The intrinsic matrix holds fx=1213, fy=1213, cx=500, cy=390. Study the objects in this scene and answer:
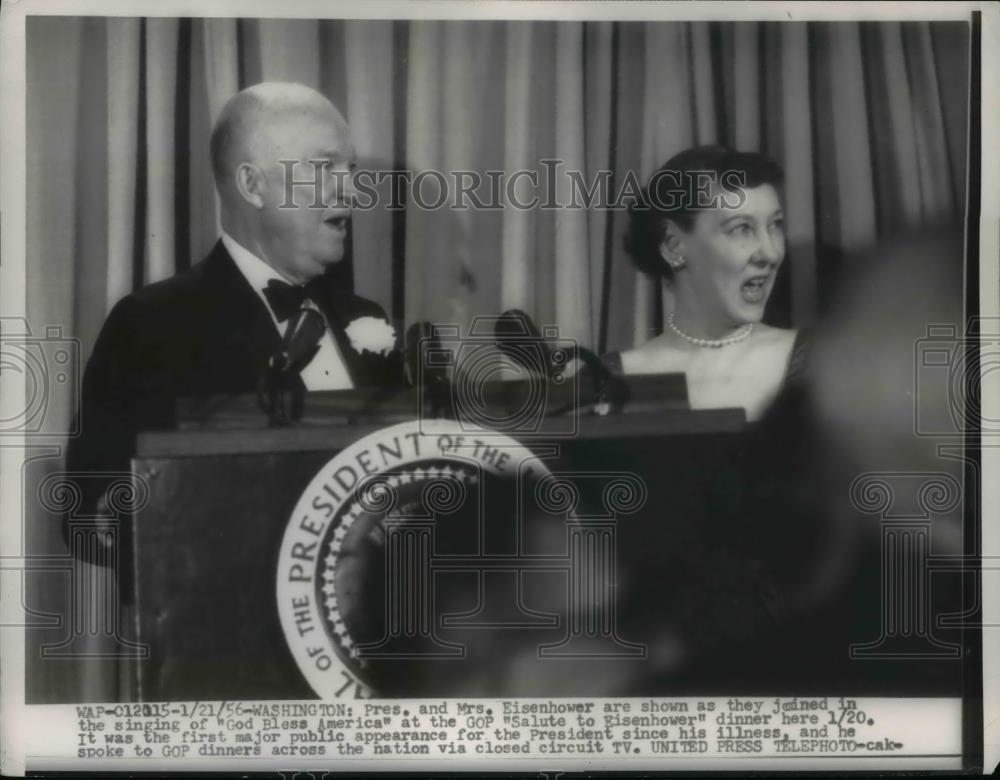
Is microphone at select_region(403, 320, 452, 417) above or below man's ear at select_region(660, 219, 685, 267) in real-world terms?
below

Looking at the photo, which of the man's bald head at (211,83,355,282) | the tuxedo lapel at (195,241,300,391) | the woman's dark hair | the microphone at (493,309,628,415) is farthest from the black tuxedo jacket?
the woman's dark hair

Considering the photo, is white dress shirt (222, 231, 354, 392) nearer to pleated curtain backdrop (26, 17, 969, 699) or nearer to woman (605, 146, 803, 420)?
pleated curtain backdrop (26, 17, 969, 699)

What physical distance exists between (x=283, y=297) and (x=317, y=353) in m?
0.17

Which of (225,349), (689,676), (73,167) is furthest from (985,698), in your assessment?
(73,167)

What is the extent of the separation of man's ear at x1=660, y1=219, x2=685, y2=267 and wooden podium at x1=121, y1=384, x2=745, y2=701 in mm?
377

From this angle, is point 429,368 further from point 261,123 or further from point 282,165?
point 261,123

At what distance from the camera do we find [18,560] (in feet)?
9.98

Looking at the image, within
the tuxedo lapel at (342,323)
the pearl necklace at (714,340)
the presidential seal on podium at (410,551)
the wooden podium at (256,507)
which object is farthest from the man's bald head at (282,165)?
the pearl necklace at (714,340)

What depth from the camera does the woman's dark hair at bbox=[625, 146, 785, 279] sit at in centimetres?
301

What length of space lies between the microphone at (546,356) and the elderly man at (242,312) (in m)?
0.28

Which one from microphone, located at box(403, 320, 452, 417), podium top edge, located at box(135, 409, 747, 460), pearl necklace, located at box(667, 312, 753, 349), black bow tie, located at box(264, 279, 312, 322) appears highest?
black bow tie, located at box(264, 279, 312, 322)

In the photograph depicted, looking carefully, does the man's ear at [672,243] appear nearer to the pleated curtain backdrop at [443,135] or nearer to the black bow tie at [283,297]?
the pleated curtain backdrop at [443,135]

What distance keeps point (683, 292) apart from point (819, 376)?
1.31 feet

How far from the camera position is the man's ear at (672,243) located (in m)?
3.02
